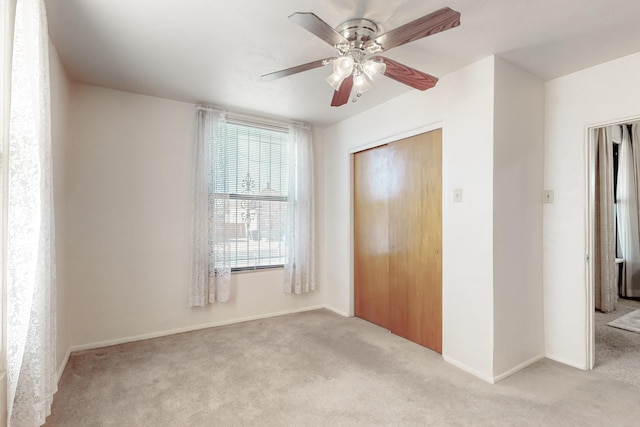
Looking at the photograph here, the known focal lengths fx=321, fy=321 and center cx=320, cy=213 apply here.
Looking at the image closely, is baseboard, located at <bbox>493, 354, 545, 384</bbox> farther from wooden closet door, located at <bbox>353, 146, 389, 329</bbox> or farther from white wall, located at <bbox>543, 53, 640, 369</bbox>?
wooden closet door, located at <bbox>353, 146, 389, 329</bbox>

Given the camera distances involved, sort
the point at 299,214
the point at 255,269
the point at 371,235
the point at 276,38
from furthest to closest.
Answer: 1. the point at 299,214
2. the point at 255,269
3. the point at 371,235
4. the point at 276,38

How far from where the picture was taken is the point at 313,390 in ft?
7.45

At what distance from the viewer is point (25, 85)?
1.48 metres

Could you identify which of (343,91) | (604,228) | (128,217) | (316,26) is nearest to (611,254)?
(604,228)

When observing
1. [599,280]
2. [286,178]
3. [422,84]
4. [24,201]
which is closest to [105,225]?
[24,201]

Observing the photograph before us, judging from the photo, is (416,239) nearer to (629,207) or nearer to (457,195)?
(457,195)

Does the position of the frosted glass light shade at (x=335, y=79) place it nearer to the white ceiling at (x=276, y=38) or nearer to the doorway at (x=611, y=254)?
the white ceiling at (x=276, y=38)

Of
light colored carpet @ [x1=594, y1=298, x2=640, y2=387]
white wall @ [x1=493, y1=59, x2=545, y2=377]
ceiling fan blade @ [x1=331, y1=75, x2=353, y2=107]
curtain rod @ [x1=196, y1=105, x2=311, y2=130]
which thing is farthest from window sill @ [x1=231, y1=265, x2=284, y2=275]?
light colored carpet @ [x1=594, y1=298, x2=640, y2=387]

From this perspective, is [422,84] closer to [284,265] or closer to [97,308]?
[284,265]

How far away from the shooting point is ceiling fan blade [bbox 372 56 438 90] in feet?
6.39

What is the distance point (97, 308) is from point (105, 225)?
79cm

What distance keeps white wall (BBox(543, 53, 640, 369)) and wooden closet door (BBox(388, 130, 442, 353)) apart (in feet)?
3.00

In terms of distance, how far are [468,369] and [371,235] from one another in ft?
5.42

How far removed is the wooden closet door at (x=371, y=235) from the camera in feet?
11.6
